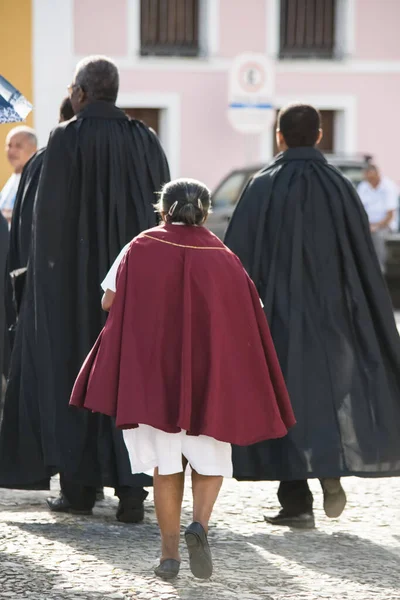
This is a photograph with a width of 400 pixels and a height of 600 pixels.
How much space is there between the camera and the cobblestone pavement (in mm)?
5273

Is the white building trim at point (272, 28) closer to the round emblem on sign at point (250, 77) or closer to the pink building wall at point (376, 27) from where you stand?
the pink building wall at point (376, 27)

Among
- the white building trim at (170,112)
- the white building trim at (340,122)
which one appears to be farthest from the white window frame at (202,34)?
the white building trim at (340,122)

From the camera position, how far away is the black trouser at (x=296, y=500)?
21.7 feet

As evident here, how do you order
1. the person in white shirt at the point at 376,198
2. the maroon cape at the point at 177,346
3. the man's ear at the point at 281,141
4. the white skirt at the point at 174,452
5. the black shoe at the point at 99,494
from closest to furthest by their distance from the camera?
the maroon cape at the point at 177,346
the white skirt at the point at 174,452
the man's ear at the point at 281,141
the black shoe at the point at 99,494
the person in white shirt at the point at 376,198

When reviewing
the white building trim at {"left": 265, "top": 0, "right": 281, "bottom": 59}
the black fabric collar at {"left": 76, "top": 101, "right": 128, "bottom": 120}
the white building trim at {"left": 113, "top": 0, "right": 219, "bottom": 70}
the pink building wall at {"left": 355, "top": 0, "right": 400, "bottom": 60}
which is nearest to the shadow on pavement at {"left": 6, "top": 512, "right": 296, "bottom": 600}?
the black fabric collar at {"left": 76, "top": 101, "right": 128, "bottom": 120}

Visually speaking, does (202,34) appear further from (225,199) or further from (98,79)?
(98,79)

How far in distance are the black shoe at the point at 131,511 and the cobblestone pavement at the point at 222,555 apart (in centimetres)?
6

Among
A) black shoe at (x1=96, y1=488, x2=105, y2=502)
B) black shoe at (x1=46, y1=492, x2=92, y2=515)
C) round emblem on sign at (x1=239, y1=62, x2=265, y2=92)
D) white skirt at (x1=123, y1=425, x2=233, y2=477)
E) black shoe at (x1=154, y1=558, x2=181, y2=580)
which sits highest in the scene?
round emblem on sign at (x1=239, y1=62, x2=265, y2=92)

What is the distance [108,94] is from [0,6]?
18.7 metres

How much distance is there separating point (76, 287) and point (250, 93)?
15172 mm

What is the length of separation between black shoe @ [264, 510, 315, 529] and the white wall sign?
48.8 ft

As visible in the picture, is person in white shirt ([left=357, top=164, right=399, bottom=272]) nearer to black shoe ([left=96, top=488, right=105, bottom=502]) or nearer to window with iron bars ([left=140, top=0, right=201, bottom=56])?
window with iron bars ([left=140, top=0, right=201, bottom=56])

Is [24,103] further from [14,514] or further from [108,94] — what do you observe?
[14,514]

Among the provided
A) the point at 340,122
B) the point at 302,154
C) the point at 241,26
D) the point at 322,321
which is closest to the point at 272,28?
the point at 241,26
